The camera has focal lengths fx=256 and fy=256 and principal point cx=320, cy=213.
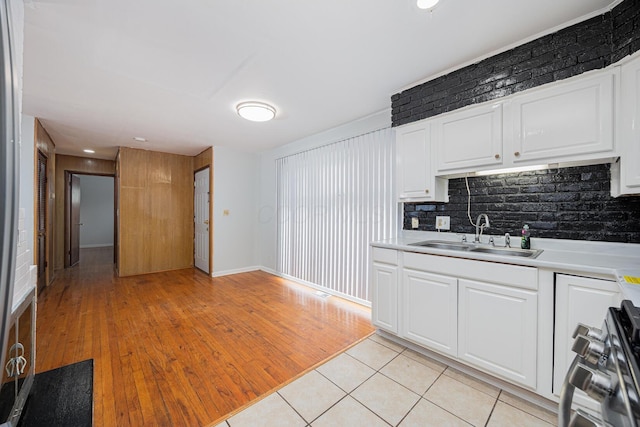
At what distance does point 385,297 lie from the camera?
2379 mm

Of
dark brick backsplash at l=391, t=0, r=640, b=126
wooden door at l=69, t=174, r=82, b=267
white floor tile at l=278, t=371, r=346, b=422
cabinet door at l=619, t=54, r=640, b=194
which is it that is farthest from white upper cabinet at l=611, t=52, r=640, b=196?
wooden door at l=69, t=174, r=82, b=267

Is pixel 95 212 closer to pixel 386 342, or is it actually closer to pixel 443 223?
pixel 386 342

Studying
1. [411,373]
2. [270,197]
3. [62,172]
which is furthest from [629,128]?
[62,172]

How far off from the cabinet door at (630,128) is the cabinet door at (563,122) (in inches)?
2.0

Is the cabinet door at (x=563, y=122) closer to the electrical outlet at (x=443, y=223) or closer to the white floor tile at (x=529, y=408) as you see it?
the electrical outlet at (x=443, y=223)

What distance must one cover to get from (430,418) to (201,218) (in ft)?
16.3

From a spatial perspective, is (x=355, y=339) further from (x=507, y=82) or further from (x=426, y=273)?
Result: (x=507, y=82)

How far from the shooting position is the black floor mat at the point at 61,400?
4.26ft

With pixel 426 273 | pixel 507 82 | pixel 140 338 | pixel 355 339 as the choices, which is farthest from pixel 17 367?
pixel 507 82

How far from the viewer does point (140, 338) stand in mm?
2473

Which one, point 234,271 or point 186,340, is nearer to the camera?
point 186,340

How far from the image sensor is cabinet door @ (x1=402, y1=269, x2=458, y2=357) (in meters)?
1.93

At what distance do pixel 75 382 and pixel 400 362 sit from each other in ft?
7.44

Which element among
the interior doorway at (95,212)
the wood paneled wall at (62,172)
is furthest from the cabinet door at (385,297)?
the interior doorway at (95,212)
